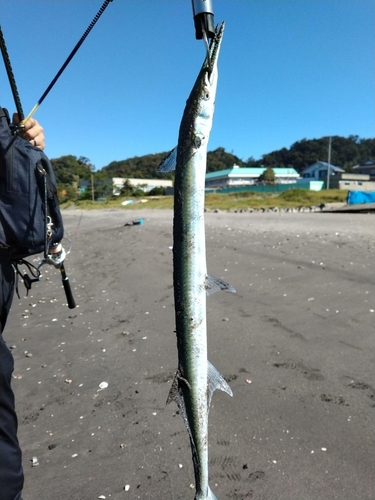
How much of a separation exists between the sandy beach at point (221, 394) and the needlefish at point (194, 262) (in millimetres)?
1400

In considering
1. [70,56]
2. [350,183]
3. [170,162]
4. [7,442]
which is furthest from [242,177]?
[170,162]

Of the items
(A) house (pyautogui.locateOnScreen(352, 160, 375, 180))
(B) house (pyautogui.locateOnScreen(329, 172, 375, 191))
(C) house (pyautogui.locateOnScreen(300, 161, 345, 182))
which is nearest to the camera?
(B) house (pyautogui.locateOnScreen(329, 172, 375, 191))

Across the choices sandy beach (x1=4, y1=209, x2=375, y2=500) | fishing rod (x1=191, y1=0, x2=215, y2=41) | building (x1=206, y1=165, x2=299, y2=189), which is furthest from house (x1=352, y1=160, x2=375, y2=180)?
fishing rod (x1=191, y1=0, x2=215, y2=41)

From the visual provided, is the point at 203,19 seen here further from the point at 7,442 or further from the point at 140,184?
the point at 140,184

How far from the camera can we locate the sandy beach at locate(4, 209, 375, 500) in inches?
115

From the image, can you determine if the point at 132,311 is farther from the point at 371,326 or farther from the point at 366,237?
the point at 366,237

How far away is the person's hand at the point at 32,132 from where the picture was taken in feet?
8.98

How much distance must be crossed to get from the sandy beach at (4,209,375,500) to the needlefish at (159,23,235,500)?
1.40m

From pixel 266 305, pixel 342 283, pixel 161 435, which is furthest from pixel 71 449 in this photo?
pixel 342 283

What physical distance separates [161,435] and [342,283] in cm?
461

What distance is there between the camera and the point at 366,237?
10.9m

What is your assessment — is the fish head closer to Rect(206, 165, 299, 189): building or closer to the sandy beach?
the sandy beach

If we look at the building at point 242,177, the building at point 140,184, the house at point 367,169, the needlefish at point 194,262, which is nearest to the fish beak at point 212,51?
the needlefish at point 194,262

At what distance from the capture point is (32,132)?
9.12 ft
